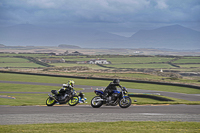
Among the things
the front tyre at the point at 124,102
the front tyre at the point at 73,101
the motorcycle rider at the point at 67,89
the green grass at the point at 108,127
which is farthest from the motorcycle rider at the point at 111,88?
the green grass at the point at 108,127

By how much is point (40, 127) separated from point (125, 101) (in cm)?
918

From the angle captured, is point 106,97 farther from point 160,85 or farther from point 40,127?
point 160,85

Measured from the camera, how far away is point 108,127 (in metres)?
14.1

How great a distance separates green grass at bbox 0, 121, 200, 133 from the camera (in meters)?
13.2

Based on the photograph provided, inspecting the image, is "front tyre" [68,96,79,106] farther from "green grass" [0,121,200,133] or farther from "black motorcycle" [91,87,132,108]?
"green grass" [0,121,200,133]

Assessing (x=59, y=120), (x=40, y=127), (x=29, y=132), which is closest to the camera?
(x=29, y=132)

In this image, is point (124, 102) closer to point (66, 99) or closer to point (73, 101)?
point (73, 101)

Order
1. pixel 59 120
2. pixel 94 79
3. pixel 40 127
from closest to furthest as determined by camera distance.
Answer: pixel 40 127, pixel 59 120, pixel 94 79

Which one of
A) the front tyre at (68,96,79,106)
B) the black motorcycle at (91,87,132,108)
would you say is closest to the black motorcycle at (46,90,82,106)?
the front tyre at (68,96,79,106)

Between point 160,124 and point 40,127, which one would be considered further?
point 160,124

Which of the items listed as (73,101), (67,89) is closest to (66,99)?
(73,101)

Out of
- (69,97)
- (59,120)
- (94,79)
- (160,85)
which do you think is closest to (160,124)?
(59,120)

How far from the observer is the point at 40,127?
14.0 metres

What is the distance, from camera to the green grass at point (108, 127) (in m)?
13.2
